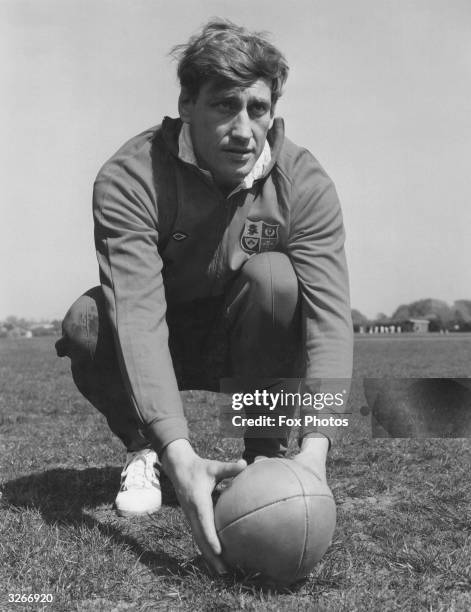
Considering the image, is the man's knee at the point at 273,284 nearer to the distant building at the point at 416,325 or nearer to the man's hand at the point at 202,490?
the man's hand at the point at 202,490

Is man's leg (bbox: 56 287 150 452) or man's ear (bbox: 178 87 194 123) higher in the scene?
man's ear (bbox: 178 87 194 123)

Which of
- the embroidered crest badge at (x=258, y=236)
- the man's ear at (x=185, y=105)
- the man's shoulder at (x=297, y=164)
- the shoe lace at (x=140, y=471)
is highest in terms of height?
the man's ear at (x=185, y=105)

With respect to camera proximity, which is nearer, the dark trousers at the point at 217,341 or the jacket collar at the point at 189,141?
the jacket collar at the point at 189,141

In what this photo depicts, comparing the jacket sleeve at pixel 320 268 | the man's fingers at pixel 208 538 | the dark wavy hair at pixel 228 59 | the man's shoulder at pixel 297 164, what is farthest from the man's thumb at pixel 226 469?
the dark wavy hair at pixel 228 59

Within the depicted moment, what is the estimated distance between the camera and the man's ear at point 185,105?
3.65 metres

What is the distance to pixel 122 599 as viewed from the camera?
8.85 ft

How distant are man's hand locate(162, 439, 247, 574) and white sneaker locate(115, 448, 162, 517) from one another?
1.03m

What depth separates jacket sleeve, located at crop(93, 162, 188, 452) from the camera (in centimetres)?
298

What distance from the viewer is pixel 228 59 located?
3.40 metres

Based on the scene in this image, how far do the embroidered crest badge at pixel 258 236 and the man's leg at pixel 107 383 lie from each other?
0.81 m

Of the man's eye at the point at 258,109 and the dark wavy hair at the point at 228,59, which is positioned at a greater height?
the dark wavy hair at the point at 228,59

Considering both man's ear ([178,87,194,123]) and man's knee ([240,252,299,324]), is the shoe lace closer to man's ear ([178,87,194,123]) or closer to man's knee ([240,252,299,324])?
man's knee ([240,252,299,324])

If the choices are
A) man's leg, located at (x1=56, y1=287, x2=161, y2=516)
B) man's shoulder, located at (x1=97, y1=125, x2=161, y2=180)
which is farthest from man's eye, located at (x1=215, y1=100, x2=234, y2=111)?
man's leg, located at (x1=56, y1=287, x2=161, y2=516)

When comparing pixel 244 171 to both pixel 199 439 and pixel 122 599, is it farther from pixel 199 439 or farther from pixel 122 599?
pixel 199 439
